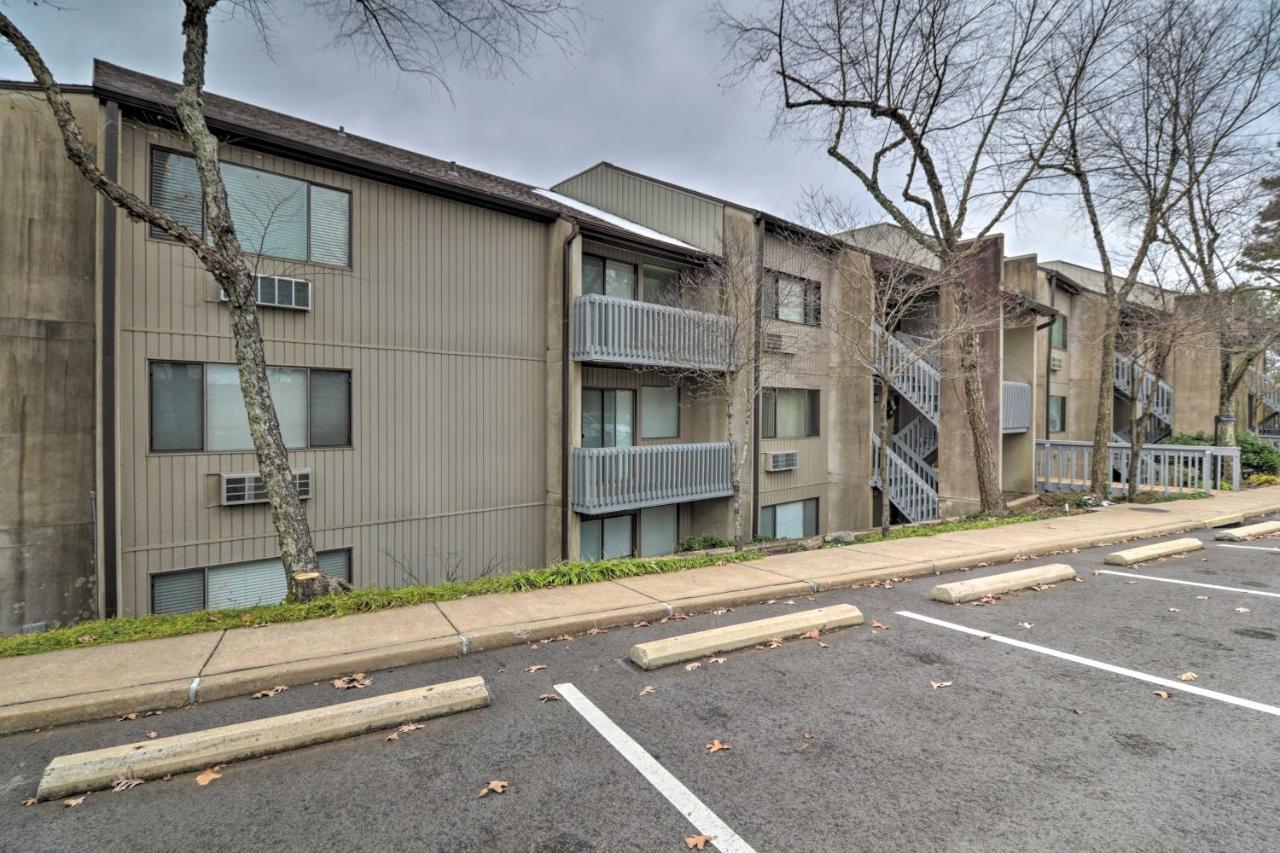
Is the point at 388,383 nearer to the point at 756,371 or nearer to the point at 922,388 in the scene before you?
the point at 756,371

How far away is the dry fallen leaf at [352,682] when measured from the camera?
4.33 m

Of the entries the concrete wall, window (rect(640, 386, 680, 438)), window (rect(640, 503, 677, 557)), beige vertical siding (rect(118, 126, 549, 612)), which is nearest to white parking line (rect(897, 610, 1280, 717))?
beige vertical siding (rect(118, 126, 549, 612))

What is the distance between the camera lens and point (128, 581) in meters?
7.48

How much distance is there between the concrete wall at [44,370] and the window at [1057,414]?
25582mm

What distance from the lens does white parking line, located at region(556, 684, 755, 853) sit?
9.09 ft

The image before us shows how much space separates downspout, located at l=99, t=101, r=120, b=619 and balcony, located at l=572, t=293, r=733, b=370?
6.37 m

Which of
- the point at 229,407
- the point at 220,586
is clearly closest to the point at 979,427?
the point at 229,407

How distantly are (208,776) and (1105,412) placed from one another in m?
18.0

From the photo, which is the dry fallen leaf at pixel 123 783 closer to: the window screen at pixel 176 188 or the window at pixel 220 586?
the window at pixel 220 586

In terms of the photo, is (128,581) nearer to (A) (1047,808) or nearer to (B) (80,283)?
(B) (80,283)

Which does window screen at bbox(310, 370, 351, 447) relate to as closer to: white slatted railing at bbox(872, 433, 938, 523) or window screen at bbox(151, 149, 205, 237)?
window screen at bbox(151, 149, 205, 237)

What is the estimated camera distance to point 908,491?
15.9 m

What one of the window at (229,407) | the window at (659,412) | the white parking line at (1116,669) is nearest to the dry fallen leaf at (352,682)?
the window at (229,407)

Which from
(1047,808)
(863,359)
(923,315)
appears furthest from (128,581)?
(923,315)
